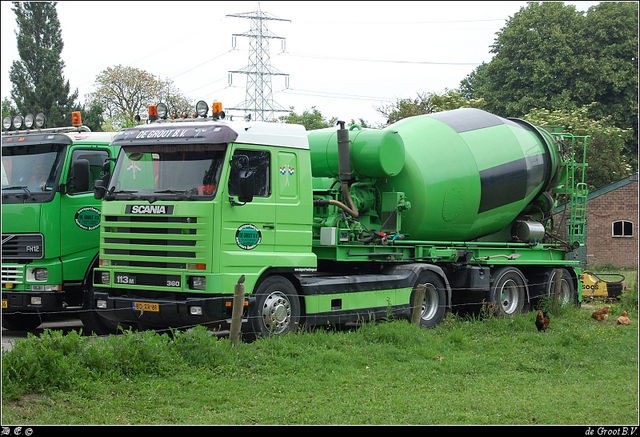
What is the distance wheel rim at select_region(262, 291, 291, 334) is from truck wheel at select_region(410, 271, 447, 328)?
339 centimetres

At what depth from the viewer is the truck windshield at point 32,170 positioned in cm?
1198

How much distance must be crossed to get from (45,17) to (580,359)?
130 ft

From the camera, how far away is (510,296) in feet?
51.1

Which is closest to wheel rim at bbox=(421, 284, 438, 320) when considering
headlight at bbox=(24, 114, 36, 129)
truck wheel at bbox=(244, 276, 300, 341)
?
truck wheel at bbox=(244, 276, 300, 341)

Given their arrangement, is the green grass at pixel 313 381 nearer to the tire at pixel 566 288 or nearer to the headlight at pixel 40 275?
the headlight at pixel 40 275

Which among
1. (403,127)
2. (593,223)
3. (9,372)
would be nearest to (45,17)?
(593,223)

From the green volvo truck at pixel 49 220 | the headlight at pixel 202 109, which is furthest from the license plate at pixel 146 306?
the headlight at pixel 202 109

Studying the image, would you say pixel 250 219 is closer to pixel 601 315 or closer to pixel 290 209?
pixel 290 209

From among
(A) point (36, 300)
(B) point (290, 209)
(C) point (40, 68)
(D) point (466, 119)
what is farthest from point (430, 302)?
(C) point (40, 68)

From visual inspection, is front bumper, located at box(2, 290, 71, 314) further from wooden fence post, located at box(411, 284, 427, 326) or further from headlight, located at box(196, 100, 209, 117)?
wooden fence post, located at box(411, 284, 427, 326)

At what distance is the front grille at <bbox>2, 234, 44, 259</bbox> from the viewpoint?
11797 mm

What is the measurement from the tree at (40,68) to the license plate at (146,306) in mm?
32935
